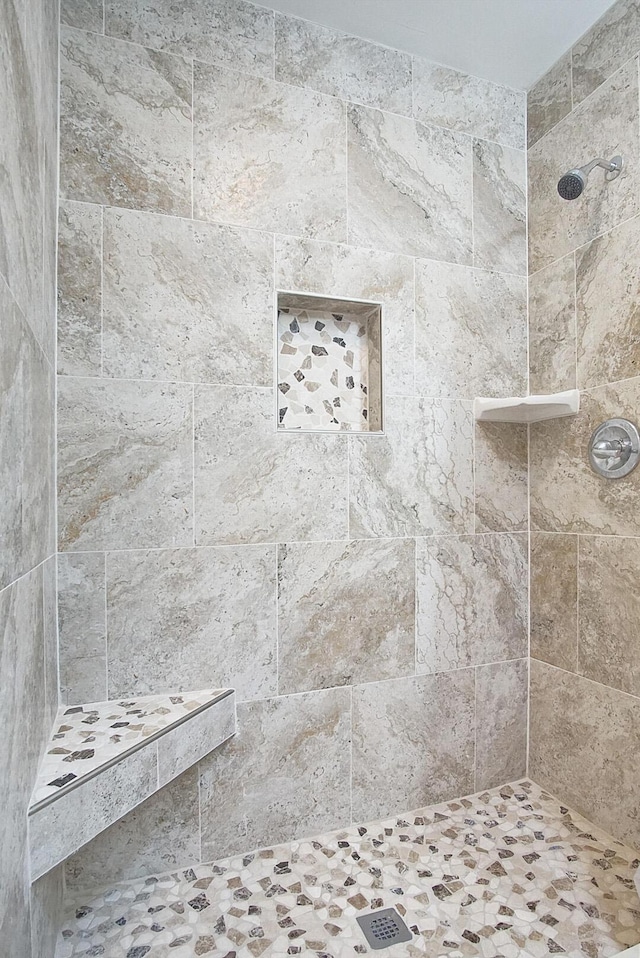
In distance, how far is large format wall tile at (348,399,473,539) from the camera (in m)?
1.64

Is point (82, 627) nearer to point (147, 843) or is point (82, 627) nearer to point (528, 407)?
point (147, 843)

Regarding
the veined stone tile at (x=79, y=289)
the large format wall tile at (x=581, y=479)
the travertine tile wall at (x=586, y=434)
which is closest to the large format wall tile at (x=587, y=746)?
the travertine tile wall at (x=586, y=434)

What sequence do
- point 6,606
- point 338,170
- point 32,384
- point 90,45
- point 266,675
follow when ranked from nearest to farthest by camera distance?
Result: point 6,606, point 32,384, point 90,45, point 266,675, point 338,170

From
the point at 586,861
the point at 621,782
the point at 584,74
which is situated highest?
the point at 584,74

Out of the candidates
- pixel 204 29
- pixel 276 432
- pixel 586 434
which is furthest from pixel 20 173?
pixel 586 434

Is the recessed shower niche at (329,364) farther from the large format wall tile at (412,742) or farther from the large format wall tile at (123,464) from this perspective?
the large format wall tile at (412,742)

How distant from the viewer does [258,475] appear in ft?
4.99

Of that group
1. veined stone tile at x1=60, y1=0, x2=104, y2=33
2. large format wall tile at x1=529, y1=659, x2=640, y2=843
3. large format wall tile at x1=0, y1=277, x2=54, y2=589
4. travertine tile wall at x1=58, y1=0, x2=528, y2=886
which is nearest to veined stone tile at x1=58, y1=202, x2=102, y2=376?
travertine tile wall at x1=58, y1=0, x2=528, y2=886

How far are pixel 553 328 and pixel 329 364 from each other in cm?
79

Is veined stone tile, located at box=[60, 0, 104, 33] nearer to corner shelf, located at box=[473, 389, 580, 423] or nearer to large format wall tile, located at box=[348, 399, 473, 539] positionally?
large format wall tile, located at box=[348, 399, 473, 539]

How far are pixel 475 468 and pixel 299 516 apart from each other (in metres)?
0.66

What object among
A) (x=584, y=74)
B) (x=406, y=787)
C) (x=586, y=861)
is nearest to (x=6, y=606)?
(x=406, y=787)

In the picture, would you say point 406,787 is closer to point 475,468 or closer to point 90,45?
point 475,468

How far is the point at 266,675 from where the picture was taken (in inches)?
59.7
